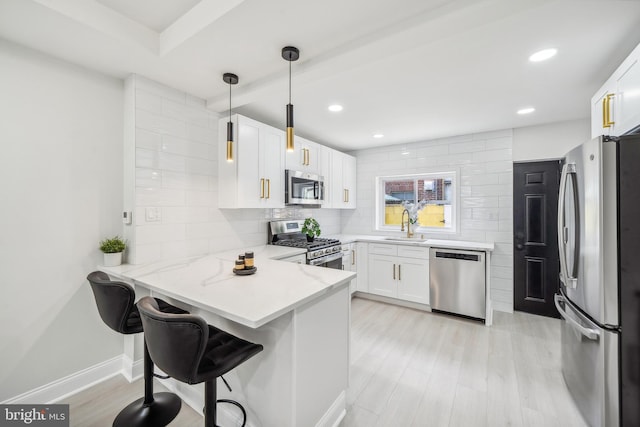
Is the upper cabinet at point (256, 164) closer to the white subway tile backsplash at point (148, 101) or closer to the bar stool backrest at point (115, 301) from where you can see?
the white subway tile backsplash at point (148, 101)

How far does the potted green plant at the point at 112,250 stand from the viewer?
2.06 metres

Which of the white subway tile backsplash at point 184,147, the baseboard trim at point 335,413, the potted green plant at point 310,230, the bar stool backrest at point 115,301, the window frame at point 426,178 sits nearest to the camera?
the bar stool backrest at point 115,301

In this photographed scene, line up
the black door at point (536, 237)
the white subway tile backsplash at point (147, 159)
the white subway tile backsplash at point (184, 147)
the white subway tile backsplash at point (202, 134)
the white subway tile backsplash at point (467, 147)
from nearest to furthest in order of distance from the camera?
the white subway tile backsplash at point (147, 159)
the white subway tile backsplash at point (184, 147)
the white subway tile backsplash at point (202, 134)
the black door at point (536, 237)
the white subway tile backsplash at point (467, 147)

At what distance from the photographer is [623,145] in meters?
1.46

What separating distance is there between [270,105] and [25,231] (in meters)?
2.18

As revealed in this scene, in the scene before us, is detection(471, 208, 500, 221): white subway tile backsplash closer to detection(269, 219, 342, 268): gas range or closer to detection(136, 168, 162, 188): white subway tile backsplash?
detection(269, 219, 342, 268): gas range

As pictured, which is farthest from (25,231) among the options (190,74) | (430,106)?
(430,106)

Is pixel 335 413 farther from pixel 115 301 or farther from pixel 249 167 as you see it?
pixel 249 167

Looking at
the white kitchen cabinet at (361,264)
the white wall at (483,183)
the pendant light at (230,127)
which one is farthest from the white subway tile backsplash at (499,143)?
the pendant light at (230,127)

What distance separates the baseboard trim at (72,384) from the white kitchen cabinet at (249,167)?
63.8 inches

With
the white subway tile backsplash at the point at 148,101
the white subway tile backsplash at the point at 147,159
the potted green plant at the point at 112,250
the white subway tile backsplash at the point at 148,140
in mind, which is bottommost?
the potted green plant at the point at 112,250

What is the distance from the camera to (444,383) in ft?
6.86

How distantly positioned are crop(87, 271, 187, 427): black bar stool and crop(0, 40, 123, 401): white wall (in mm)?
622
